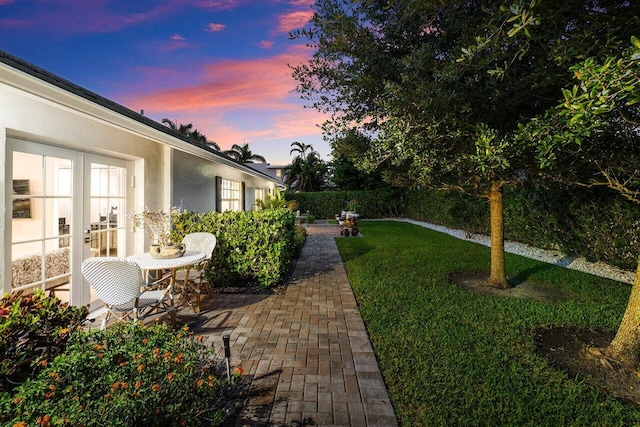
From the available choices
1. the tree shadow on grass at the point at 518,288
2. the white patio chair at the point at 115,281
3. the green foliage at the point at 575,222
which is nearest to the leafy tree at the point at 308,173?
the green foliage at the point at 575,222

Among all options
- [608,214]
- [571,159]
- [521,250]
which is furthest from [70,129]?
[521,250]

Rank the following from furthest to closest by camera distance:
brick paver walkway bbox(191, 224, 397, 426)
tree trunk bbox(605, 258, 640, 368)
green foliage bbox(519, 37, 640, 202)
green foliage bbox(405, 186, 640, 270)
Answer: green foliage bbox(405, 186, 640, 270), tree trunk bbox(605, 258, 640, 368), brick paver walkway bbox(191, 224, 397, 426), green foliage bbox(519, 37, 640, 202)

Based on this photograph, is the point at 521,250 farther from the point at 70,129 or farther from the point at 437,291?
the point at 70,129

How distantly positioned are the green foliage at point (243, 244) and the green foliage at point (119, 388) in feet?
11.6

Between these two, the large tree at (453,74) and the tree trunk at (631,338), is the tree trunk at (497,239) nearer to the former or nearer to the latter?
the large tree at (453,74)

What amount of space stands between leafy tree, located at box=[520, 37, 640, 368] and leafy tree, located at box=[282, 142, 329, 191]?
30683mm

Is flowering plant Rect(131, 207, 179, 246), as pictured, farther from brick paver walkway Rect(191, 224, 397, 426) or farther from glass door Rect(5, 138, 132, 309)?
brick paver walkway Rect(191, 224, 397, 426)

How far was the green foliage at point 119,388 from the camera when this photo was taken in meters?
1.67

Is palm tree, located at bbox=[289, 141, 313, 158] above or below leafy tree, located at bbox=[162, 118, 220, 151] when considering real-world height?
below

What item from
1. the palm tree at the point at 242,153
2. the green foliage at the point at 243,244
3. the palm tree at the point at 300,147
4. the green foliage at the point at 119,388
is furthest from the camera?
the palm tree at the point at 242,153

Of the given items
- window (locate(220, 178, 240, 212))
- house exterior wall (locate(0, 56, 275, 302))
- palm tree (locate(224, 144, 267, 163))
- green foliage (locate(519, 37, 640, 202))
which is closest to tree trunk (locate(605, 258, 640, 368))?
green foliage (locate(519, 37, 640, 202))

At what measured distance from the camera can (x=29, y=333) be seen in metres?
2.16

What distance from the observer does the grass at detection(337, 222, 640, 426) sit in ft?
8.43

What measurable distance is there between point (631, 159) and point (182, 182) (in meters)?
8.47
